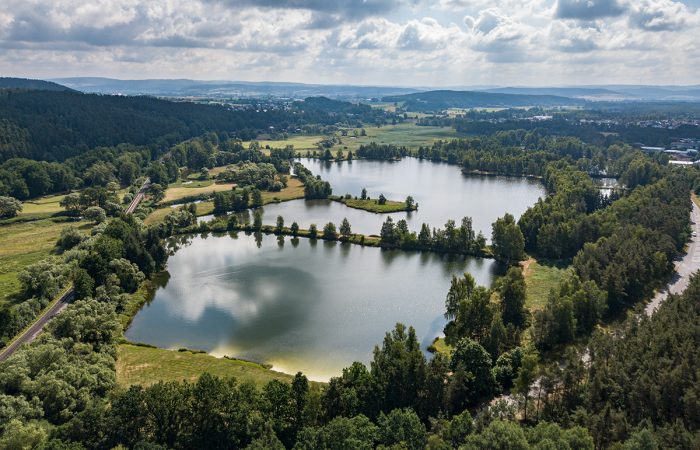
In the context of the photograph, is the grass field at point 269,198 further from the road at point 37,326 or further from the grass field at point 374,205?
the road at point 37,326

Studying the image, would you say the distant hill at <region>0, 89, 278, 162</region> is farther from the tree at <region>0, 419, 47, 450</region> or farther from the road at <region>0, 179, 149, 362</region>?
the tree at <region>0, 419, 47, 450</region>

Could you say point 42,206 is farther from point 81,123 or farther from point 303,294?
point 303,294

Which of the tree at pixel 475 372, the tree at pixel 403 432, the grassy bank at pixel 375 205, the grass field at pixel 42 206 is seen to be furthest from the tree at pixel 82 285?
the grassy bank at pixel 375 205

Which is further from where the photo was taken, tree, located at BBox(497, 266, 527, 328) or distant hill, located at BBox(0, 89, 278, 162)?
distant hill, located at BBox(0, 89, 278, 162)

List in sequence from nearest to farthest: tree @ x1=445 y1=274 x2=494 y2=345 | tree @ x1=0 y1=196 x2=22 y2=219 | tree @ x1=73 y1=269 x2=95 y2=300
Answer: tree @ x1=445 y1=274 x2=494 y2=345, tree @ x1=73 y1=269 x2=95 y2=300, tree @ x1=0 y1=196 x2=22 y2=219

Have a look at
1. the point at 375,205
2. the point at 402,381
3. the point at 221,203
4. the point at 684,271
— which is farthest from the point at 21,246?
the point at 684,271

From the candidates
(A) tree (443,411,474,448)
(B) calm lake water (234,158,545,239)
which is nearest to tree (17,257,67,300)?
(B) calm lake water (234,158,545,239)
